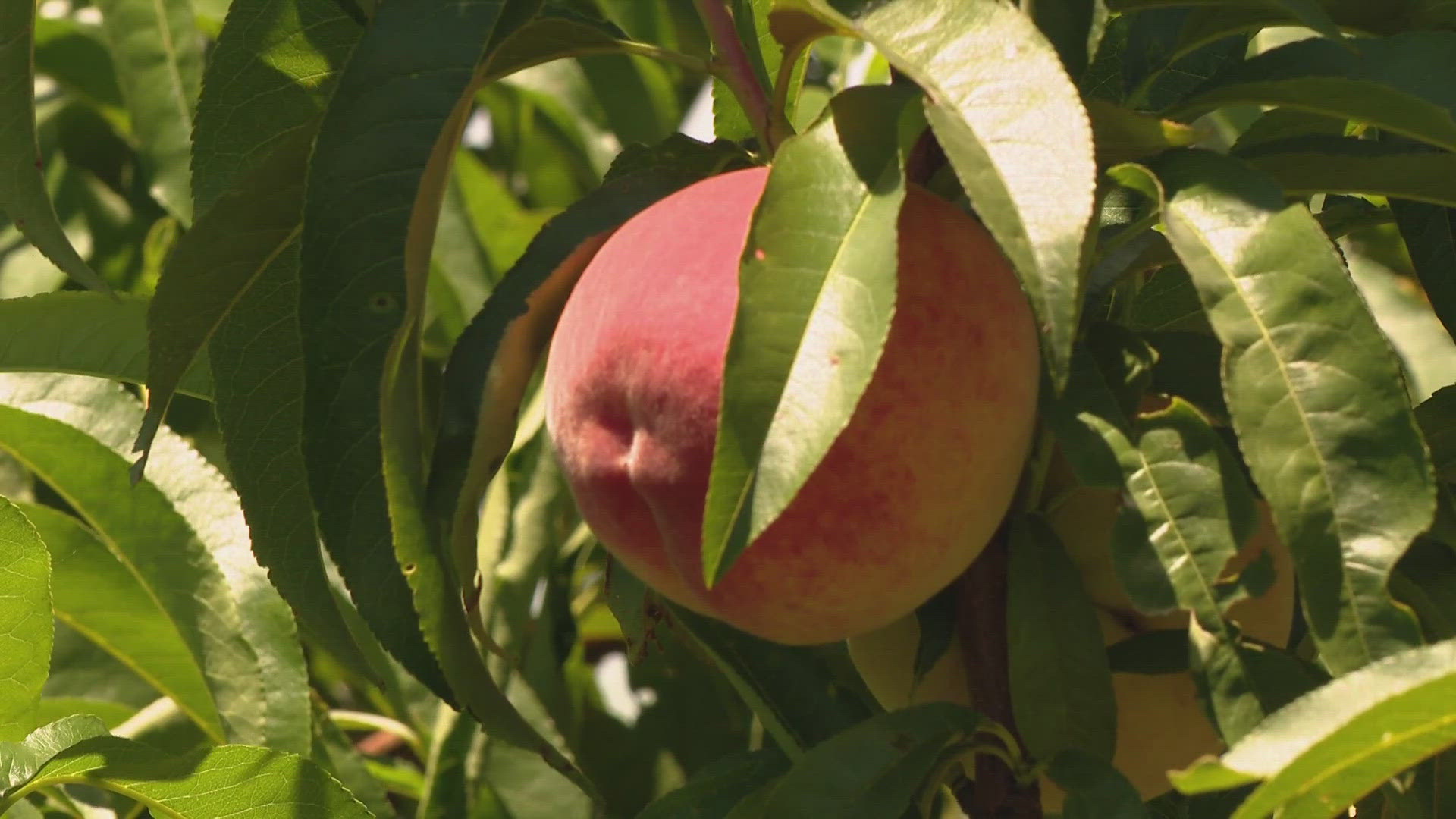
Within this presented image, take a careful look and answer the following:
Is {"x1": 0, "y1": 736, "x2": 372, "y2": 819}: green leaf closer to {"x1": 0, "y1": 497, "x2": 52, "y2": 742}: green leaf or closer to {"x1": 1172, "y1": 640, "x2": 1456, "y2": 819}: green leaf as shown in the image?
{"x1": 0, "y1": 497, "x2": 52, "y2": 742}: green leaf

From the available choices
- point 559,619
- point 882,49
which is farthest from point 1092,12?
point 559,619

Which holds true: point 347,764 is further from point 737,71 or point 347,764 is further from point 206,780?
point 737,71

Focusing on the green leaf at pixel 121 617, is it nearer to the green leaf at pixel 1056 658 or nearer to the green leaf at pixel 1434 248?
the green leaf at pixel 1056 658

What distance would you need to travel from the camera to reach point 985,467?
0.73 meters

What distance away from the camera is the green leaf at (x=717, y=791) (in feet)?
2.98

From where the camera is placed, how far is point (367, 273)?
0.75 m

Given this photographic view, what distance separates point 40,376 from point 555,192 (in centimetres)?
95

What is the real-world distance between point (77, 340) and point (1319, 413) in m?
0.87

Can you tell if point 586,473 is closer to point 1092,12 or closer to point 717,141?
point 717,141

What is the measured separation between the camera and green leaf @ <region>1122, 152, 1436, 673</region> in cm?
65

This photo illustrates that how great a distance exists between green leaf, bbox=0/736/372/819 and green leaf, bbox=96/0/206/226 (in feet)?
2.43

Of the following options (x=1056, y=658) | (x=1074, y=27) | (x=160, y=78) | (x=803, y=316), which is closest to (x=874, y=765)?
(x=1056, y=658)

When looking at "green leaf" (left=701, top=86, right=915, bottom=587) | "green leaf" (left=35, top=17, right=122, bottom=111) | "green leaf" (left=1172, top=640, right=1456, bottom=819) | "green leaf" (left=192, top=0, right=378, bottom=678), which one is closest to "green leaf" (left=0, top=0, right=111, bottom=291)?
"green leaf" (left=192, top=0, right=378, bottom=678)

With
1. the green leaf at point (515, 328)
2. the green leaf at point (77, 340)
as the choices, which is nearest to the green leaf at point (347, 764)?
the green leaf at point (77, 340)
